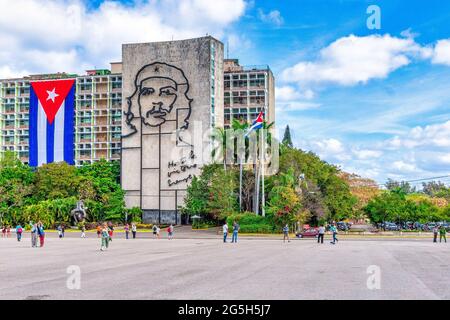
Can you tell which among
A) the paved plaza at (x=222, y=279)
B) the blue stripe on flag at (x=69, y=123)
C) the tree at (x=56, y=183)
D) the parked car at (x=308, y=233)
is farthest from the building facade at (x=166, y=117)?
the paved plaza at (x=222, y=279)

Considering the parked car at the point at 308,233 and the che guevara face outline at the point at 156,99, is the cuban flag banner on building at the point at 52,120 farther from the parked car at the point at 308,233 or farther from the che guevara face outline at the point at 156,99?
the parked car at the point at 308,233

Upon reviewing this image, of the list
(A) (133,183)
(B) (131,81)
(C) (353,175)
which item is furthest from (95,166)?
(C) (353,175)

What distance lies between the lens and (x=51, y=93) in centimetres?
10288

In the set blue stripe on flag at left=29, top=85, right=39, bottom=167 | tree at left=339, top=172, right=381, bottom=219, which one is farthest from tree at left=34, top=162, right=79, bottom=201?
tree at left=339, top=172, right=381, bottom=219

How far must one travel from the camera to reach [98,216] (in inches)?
3253

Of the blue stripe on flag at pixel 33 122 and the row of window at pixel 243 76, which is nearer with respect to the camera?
the blue stripe on flag at pixel 33 122

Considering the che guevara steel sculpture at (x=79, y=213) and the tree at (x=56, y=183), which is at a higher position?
the tree at (x=56, y=183)

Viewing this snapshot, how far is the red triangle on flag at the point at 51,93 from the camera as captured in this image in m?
102

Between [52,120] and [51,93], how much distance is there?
16.1 ft

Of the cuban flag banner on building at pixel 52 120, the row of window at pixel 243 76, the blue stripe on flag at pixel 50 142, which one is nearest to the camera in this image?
the blue stripe on flag at pixel 50 142

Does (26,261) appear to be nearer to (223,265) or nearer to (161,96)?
(223,265)

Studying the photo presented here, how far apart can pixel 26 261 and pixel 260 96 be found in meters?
86.7
